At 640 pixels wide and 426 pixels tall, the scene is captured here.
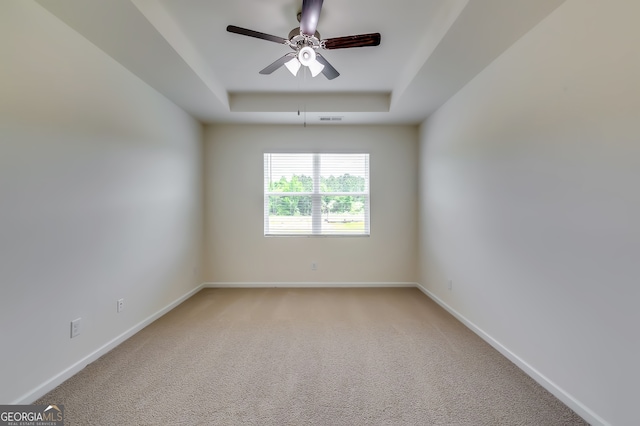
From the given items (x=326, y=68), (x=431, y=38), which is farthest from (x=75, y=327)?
(x=431, y=38)

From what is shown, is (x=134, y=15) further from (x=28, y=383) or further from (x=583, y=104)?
(x=583, y=104)

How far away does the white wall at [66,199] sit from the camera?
154cm

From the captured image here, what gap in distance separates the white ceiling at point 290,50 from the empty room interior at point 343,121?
0.07 feet

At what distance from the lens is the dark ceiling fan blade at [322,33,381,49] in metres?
1.91

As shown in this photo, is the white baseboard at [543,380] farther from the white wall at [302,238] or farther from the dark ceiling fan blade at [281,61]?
the dark ceiling fan blade at [281,61]

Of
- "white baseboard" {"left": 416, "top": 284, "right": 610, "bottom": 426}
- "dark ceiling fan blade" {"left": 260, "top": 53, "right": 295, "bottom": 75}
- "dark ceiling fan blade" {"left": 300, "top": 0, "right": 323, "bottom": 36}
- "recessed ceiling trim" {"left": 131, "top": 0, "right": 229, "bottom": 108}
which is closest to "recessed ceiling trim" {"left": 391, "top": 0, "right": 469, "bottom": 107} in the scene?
"dark ceiling fan blade" {"left": 300, "top": 0, "right": 323, "bottom": 36}

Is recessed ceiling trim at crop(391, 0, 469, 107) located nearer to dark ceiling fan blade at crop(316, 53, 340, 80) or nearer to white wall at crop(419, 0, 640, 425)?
white wall at crop(419, 0, 640, 425)

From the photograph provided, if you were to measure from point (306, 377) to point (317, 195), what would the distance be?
274 cm

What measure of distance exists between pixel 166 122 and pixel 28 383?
2.60m

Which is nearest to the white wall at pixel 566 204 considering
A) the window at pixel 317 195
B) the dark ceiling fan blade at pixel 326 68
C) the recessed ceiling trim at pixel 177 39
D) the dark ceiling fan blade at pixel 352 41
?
the dark ceiling fan blade at pixel 352 41

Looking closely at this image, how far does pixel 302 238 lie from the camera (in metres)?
4.14

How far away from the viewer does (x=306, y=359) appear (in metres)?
2.13
